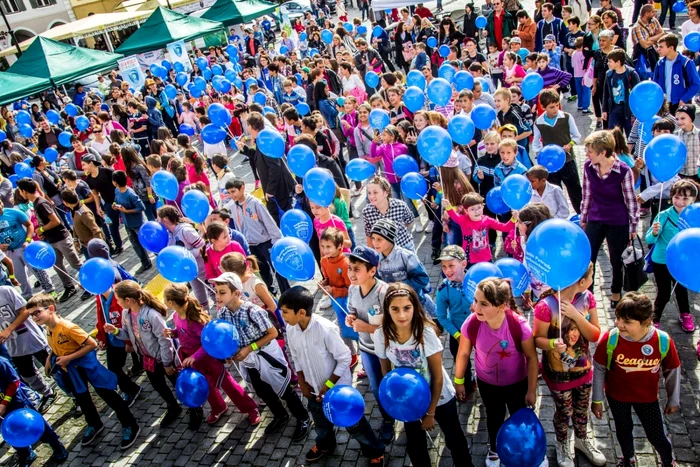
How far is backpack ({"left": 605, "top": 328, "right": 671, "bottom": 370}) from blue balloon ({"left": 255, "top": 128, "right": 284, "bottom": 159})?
467 cm

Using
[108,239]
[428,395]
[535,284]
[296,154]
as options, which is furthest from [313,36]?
[428,395]

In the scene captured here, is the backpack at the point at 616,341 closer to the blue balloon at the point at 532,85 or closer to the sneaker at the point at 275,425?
the sneaker at the point at 275,425

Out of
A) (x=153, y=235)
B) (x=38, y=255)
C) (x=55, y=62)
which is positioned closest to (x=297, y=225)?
(x=153, y=235)

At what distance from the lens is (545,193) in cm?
561

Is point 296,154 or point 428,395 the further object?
point 296,154

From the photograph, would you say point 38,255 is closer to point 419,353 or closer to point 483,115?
point 419,353

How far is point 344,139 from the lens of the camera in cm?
995

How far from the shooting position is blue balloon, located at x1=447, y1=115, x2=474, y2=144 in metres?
6.89

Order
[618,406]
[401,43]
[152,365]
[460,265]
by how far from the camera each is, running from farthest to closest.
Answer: [401,43], [152,365], [460,265], [618,406]

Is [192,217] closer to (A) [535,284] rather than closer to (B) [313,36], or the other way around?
(A) [535,284]

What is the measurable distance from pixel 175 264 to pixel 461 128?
4.01 meters

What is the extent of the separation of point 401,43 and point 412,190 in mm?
10501

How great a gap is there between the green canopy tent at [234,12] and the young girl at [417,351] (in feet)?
65.1

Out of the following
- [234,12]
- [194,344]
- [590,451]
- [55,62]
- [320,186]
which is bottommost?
[590,451]
